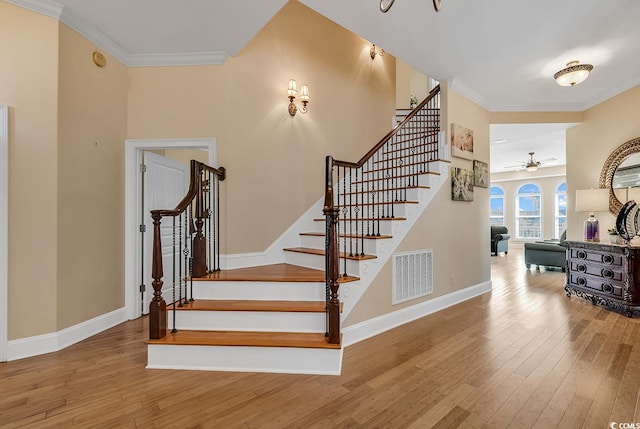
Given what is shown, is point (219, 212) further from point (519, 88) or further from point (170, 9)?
point (519, 88)

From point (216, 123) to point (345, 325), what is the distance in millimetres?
2574

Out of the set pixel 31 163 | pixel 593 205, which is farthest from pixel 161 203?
pixel 593 205

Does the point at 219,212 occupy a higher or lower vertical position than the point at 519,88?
lower

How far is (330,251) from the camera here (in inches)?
96.0

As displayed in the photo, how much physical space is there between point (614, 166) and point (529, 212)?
24.7ft

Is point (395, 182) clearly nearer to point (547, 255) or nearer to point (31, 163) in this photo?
point (31, 163)

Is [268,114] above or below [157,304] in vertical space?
above

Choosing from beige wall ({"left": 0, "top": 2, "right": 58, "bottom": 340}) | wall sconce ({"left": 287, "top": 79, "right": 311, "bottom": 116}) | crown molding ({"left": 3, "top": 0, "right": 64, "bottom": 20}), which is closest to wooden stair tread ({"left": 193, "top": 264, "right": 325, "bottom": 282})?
beige wall ({"left": 0, "top": 2, "right": 58, "bottom": 340})

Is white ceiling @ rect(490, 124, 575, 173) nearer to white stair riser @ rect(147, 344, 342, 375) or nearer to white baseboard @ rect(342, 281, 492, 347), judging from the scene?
white baseboard @ rect(342, 281, 492, 347)

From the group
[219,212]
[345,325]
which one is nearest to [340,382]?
[345,325]

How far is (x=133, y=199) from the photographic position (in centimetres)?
333

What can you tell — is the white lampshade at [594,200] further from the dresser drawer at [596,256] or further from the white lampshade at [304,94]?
the white lampshade at [304,94]

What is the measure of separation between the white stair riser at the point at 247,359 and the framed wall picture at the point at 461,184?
2.76 m

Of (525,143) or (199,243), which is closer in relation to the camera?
(199,243)
